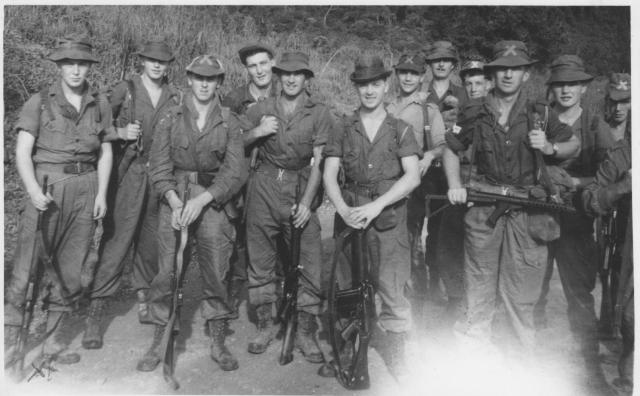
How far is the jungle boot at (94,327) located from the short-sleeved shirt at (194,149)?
1.35 meters

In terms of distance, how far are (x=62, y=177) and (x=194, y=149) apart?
1.09 metres

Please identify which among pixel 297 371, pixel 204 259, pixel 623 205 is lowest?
pixel 297 371

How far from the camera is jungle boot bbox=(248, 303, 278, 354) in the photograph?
15.7 feet

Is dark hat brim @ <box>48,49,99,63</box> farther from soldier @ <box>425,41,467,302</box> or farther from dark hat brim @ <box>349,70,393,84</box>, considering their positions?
soldier @ <box>425,41,467,302</box>

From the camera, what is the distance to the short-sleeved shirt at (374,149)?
14.0ft

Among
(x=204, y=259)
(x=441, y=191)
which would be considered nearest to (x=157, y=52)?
(x=204, y=259)

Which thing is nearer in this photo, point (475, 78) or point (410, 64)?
point (410, 64)

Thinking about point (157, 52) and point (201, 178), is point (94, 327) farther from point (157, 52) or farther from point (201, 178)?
point (157, 52)

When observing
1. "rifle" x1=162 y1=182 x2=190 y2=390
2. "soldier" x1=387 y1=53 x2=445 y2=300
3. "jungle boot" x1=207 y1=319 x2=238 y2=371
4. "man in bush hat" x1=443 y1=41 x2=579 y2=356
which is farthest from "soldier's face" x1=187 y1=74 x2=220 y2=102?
"man in bush hat" x1=443 y1=41 x2=579 y2=356

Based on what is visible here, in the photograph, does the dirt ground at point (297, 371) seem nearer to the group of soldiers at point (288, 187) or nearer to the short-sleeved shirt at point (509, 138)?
the group of soldiers at point (288, 187)

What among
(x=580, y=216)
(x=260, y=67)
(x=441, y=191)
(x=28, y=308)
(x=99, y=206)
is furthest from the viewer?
(x=441, y=191)

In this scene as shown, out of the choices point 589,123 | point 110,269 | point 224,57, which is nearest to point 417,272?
point 589,123

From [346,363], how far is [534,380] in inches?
60.5

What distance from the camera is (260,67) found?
556cm
